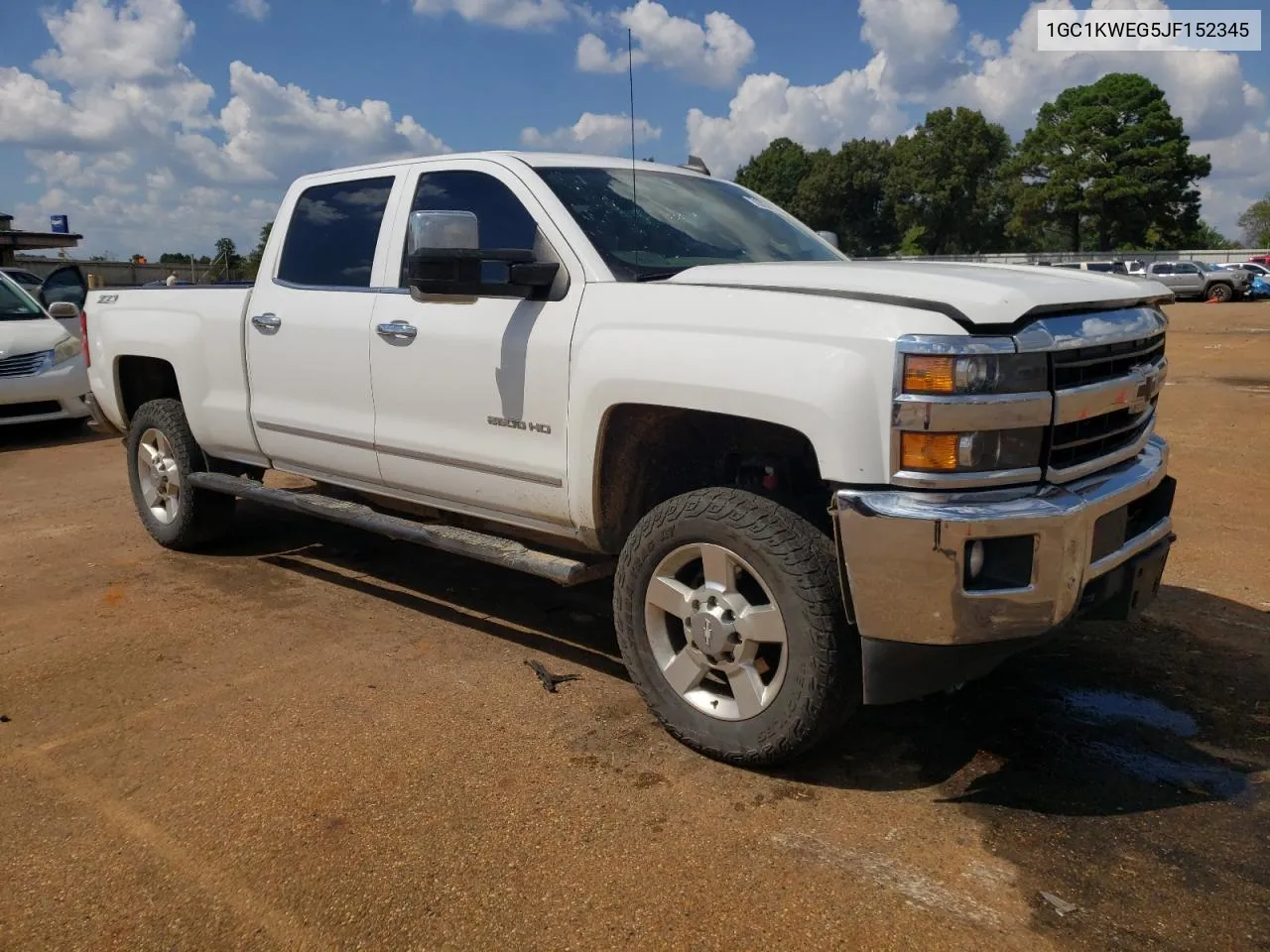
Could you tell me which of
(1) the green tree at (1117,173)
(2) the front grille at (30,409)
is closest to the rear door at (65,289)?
(2) the front grille at (30,409)

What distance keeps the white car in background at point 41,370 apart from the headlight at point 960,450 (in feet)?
32.3

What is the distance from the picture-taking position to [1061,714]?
3822 millimetres

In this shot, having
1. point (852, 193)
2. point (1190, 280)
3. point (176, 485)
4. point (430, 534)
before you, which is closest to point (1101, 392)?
point (430, 534)

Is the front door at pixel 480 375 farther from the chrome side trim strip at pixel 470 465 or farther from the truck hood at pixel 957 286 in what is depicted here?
the truck hood at pixel 957 286

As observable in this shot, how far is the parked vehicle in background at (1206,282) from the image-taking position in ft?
120

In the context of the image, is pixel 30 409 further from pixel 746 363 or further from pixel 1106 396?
pixel 1106 396

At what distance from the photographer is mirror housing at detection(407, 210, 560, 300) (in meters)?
3.68

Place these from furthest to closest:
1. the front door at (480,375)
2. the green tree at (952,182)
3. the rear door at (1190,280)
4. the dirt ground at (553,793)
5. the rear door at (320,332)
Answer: the green tree at (952,182) → the rear door at (1190,280) → the rear door at (320,332) → the front door at (480,375) → the dirt ground at (553,793)

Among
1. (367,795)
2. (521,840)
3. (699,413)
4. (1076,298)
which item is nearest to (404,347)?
(699,413)

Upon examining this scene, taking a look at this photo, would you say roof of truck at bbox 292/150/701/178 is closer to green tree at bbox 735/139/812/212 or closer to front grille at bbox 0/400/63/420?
front grille at bbox 0/400/63/420

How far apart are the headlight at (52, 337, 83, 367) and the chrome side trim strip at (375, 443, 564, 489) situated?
26.2 ft

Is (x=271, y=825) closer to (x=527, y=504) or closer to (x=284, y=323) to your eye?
(x=527, y=504)

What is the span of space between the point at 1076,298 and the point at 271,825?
2.82 m

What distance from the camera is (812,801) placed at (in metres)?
3.24
